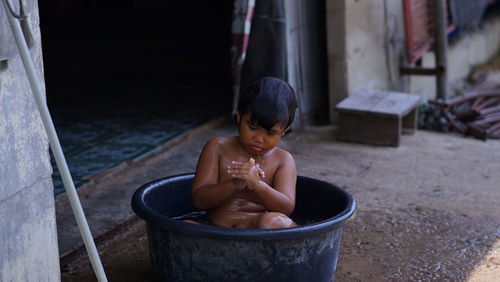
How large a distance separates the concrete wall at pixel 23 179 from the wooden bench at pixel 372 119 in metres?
3.52

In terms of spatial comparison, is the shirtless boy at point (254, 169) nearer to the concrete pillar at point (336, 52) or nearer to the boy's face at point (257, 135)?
the boy's face at point (257, 135)

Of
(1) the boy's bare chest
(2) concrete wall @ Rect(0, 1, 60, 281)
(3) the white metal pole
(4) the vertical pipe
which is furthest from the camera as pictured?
(4) the vertical pipe

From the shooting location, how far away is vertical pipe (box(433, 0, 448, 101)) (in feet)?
23.3

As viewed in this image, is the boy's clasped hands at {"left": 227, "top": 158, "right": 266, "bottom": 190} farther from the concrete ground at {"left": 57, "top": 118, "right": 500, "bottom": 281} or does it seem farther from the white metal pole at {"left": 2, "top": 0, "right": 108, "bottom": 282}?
the concrete ground at {"left": 57, "top": 118, "right": 500, "bottom": 281}

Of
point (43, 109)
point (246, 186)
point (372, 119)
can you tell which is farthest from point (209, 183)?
point (372, 119)

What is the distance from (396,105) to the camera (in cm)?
592

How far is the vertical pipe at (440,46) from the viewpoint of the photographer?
23.3ft

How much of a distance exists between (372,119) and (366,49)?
0.98 metres

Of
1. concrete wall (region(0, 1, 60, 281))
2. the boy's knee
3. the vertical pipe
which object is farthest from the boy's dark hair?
the vertical pipe

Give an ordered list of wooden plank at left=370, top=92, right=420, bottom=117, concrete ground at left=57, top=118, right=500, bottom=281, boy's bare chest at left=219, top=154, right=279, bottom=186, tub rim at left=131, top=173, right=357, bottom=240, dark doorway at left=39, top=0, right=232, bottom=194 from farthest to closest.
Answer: wooden plank at left=370, top=92, right=420, bottom=117 < dark doorway at left=39, top=0, right=232, bottom=194 < concrete ground at left=57, top=118, right=500, bottom=281 < boy's bare chest at left=219, top=154, right=279, bottom=186 < tub rim at left=131, top=173, right=357, bottom=240

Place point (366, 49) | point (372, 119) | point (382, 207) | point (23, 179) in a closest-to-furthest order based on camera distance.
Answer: point (23, 179)
point (382, 207)
point (372, 119)
point (366, 49)

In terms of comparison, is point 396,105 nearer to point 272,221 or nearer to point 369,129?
point 369,129

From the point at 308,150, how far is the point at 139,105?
5.91ft

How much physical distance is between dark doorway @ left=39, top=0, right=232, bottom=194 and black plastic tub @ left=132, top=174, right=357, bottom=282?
5.45 feet
